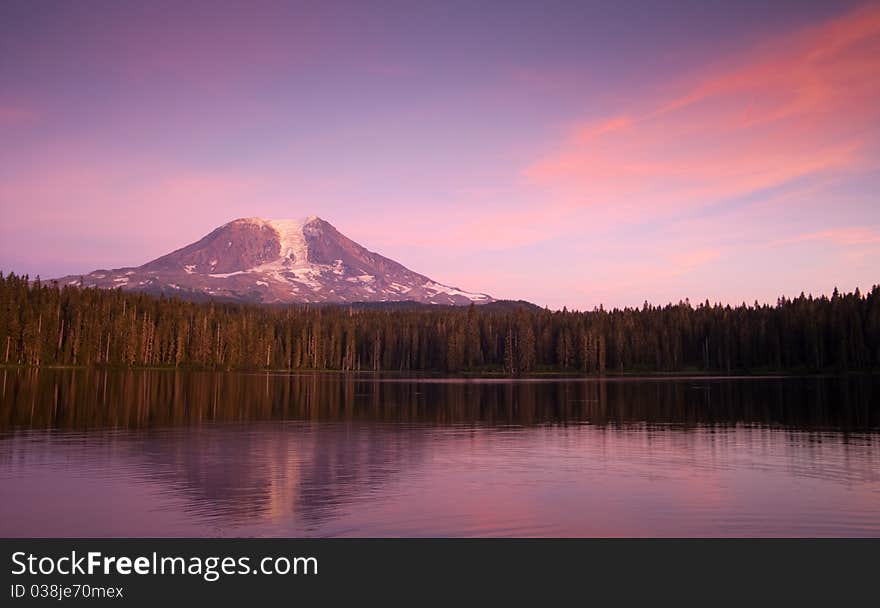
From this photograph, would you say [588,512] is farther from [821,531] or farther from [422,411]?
[422,411]

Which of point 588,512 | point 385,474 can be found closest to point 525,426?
point 385,474

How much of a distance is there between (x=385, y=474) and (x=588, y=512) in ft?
29.7

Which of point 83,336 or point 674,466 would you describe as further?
point 83,336

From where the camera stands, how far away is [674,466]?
29.8 m
